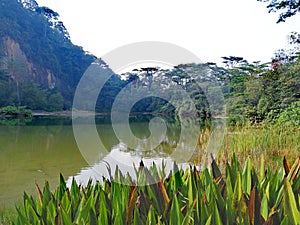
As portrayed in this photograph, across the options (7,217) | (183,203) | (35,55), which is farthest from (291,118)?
(35,55)

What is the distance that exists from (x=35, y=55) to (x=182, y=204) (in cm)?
4736

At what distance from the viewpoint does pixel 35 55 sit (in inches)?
1775

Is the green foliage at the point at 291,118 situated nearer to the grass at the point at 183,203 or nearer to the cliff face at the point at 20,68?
the grass at the point at 183,203

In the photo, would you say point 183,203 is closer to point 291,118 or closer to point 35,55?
point 291,118

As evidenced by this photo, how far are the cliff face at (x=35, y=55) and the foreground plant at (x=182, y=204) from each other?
3441 centimetres

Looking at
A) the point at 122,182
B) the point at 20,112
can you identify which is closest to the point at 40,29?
the point at 20,112

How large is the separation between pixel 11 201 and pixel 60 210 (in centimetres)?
408

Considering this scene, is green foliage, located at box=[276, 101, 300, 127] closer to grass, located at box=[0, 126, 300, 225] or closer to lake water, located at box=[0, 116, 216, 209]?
lake water, located at box=[0, 116, 216, 209]

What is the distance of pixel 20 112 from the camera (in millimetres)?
30219

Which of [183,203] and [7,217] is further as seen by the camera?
[7,217]

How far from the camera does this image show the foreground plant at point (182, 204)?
0.97 metres

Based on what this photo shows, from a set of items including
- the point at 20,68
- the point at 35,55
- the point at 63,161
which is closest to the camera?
the point at 63,161

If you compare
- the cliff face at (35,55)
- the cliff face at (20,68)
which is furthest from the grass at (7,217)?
the cliff face at (20,68)

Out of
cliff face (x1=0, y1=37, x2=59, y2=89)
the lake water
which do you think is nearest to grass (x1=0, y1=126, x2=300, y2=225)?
the lake water
